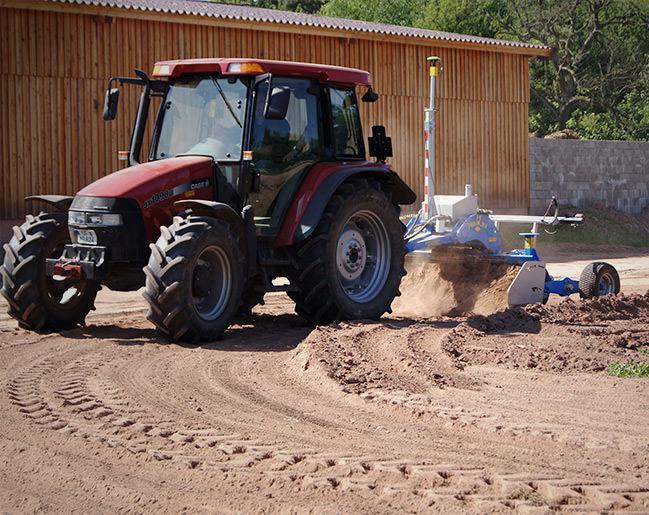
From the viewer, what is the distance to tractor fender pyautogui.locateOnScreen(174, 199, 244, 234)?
9430 mm

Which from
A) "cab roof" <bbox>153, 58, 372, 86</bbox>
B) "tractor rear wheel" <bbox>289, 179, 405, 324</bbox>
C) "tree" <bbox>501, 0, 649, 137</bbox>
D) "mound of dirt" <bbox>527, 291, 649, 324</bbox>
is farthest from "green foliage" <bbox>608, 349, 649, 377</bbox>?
"tree" <bbox>501, 0, 649, 137</bbox>

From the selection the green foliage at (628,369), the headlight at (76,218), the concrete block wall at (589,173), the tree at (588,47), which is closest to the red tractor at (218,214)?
the headlight at (76,218)

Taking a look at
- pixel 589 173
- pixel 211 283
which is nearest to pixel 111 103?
pixel 211 283

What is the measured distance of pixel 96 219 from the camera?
9539mm

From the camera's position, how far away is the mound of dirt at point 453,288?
12164 millimetres

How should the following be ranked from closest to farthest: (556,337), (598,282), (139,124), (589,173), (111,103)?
(556,337) < (111,103) < (139,124) < (598,282) < (589,173)

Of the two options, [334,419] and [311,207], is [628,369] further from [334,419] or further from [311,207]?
[311,207]

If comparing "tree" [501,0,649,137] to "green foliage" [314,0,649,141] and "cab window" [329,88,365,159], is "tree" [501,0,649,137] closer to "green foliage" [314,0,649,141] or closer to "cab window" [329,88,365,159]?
"green foliage" [314,0,649,141]

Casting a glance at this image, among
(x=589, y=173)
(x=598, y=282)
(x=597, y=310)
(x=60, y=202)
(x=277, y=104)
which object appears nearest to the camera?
(x=277, y=104)

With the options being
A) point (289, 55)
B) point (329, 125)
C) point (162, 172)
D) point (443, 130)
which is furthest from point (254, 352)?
point (443, 130)

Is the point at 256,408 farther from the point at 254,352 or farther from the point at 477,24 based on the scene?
the point at 477,24

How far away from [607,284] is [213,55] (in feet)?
30.2

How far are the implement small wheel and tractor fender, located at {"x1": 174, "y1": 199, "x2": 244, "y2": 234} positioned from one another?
15.4ft

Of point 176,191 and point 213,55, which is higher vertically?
point 213,55
